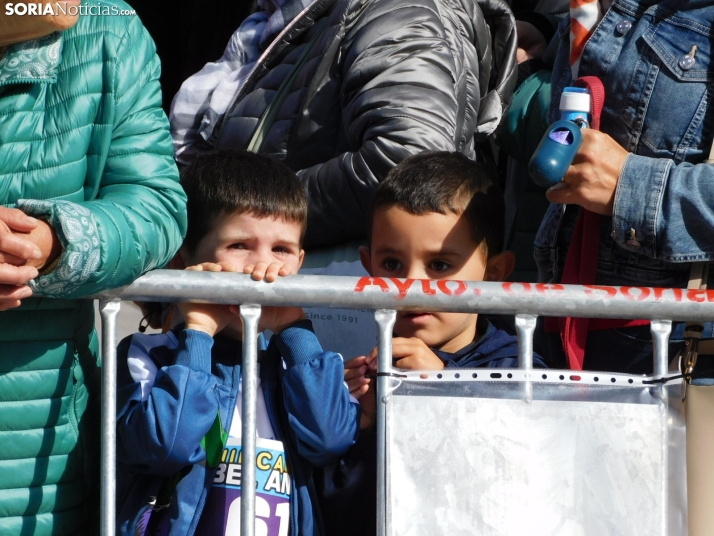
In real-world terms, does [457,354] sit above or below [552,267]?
below

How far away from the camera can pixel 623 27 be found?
2.44m

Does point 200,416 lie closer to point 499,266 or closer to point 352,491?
point 352,491

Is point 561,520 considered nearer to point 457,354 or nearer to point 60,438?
point 457,354

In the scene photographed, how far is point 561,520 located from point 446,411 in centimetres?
30

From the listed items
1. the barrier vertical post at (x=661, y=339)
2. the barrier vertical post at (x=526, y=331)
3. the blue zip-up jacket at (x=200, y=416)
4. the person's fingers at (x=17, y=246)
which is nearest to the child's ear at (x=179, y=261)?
the blue zip-up jacket at (x=200, y=416)

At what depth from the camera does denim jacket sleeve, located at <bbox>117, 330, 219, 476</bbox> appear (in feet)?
6.74

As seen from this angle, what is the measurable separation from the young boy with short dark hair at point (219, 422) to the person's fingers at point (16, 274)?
0.40 meters

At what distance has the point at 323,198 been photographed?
289 centimetres

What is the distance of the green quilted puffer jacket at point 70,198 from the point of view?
76.4 inches

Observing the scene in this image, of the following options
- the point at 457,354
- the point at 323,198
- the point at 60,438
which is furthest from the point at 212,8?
the point at 60,438

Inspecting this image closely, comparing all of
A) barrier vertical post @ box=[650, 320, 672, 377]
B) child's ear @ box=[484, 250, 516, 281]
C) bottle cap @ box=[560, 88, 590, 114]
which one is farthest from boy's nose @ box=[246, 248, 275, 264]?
barrier vertical post @ box=[650, 320, 672, 377]

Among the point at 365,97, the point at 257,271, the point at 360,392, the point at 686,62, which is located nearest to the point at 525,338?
the point at 360,392

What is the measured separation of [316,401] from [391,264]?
1.96ft

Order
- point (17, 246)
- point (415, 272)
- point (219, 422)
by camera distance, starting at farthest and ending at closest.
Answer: point (415, 272), point (219, 422), point (17, 246)
